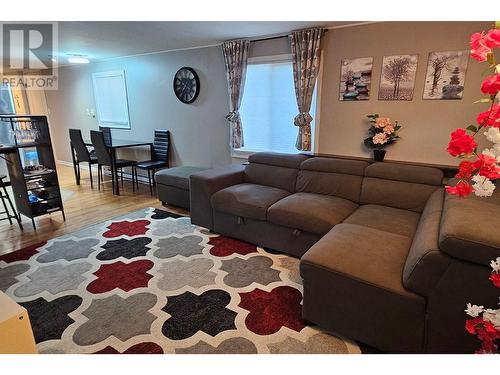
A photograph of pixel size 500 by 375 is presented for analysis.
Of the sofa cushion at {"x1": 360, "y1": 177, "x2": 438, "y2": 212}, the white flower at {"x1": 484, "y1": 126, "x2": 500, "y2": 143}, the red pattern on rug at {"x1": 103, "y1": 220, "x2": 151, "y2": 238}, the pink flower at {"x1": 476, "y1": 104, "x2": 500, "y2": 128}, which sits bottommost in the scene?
the red pattern on rug at {"x1": 103, "y1": 220, "x2": 151, "y2": 238}

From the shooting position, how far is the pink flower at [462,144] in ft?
2.98

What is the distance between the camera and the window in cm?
358

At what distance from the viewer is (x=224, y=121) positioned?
13.6ft

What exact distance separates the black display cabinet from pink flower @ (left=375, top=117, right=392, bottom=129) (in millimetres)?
3562

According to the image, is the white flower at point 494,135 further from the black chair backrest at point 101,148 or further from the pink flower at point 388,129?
the black chair backrest at point 101,148

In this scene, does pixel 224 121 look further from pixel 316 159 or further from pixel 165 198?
pixel 316 159

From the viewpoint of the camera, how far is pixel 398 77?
282 cm

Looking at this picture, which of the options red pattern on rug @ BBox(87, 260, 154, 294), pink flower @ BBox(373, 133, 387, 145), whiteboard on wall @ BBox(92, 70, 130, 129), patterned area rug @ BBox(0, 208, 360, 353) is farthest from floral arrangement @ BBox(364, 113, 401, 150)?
whiteboard on wall @ BBox(92, 70, 130, 129)

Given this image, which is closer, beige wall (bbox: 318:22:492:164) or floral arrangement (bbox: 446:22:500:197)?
floral arrangement (bbox: 446:22:500:197)

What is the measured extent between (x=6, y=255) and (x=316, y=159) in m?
3.14

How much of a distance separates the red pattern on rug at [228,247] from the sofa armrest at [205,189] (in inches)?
8.8

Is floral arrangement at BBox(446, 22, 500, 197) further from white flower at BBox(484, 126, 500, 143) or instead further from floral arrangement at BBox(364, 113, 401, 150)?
floral arrangement at BBox(364, 113, 401, 150)

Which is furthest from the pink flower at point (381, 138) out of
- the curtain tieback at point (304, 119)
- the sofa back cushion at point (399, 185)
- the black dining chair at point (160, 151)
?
the black dining chair at point (160, 151)
